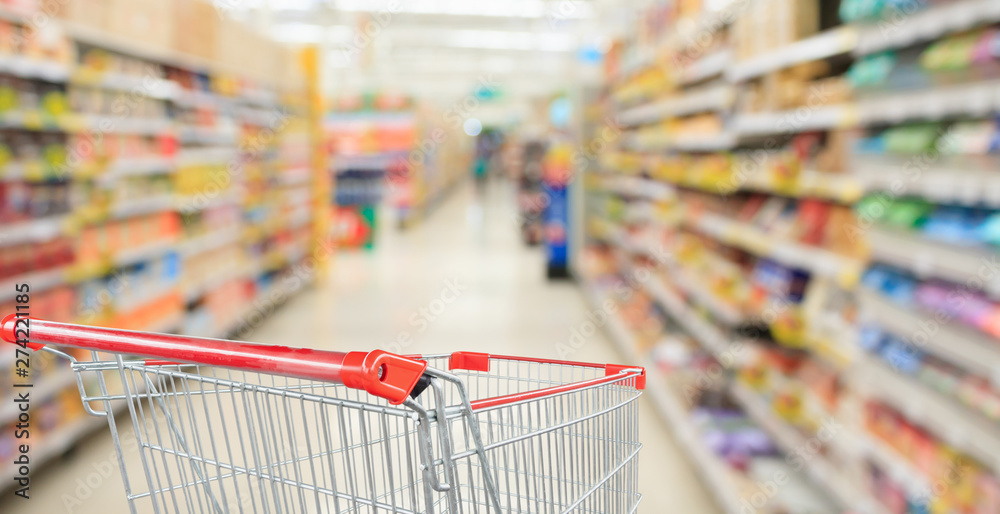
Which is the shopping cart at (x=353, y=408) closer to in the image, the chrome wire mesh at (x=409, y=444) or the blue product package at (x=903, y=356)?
the chrome wire mesh at (x=409, y=444)

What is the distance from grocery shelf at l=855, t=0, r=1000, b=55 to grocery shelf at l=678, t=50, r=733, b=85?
141 centimetres

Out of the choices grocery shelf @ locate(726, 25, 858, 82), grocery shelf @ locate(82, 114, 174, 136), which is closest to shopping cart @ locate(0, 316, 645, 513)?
grocery shelf @ locate(726, 25, 858, 82)

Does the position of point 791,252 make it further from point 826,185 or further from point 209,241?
point 209,241

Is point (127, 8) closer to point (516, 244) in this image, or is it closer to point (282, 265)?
point (282, 265)

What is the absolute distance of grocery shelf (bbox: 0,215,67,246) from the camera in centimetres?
331

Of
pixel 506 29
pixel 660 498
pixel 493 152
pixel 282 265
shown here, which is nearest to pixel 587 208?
pixel 282 265

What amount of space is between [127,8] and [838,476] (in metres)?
4.26

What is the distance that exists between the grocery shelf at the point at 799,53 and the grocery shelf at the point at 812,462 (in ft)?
4.76

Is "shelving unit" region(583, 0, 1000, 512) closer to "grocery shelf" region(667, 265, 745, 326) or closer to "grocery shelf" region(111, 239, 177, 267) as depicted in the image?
"grocery shelf" region(667, 265, 745, 326)

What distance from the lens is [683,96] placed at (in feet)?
16.6

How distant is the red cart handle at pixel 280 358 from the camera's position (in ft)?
3.22

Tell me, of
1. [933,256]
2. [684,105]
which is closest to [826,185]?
[933,256]

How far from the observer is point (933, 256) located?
2.21 m

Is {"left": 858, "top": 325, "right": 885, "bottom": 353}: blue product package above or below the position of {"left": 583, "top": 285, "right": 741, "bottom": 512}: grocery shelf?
above
